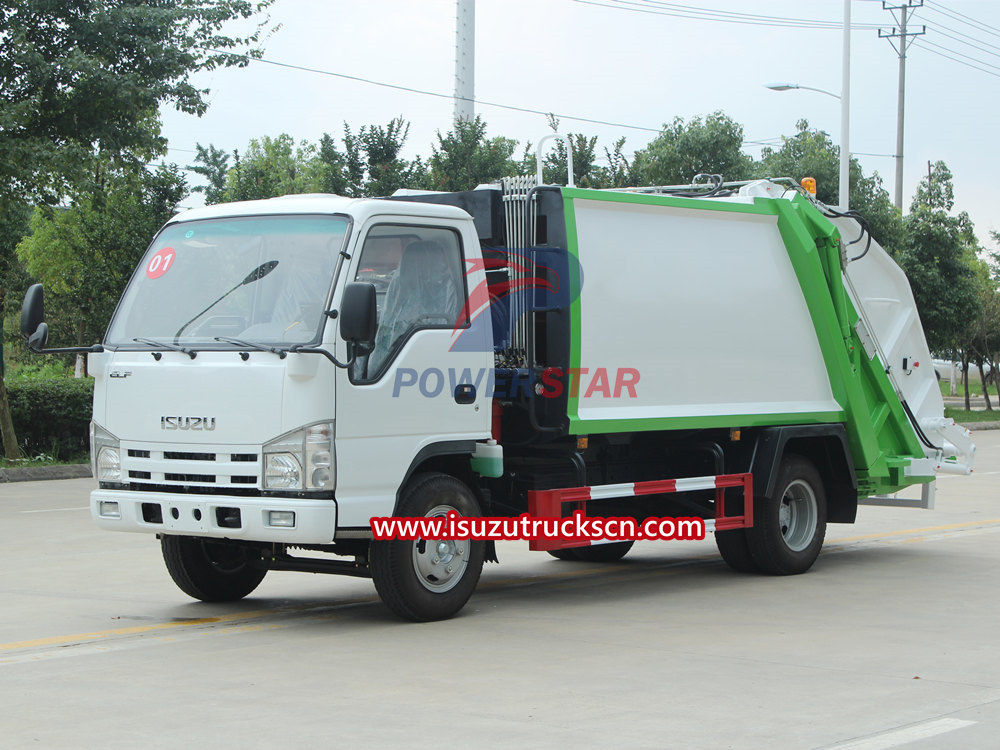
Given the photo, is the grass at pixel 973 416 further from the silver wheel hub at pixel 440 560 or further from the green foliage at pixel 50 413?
the silver wheel hub at pixel 440 560

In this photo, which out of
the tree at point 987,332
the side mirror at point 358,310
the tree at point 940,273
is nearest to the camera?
A: the side mirror at point 358,310

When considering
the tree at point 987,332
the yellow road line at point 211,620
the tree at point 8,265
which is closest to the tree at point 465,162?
the tree at point 8,265

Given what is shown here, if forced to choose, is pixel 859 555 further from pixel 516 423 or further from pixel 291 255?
pixel 291 255

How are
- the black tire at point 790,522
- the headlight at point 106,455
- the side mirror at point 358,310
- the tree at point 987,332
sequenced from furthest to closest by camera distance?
the tree at point 987,332, the black tire at point 790,522, the headlight at point 106,455, the side mirror at point 358,310

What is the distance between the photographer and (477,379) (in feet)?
27.8

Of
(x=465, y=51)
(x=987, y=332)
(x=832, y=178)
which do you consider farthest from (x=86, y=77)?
(x=987, y=332)

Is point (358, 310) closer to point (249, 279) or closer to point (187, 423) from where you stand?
point (249, 279)

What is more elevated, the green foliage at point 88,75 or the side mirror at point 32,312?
the green foliage at point 88,75

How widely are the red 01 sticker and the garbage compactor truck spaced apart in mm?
16

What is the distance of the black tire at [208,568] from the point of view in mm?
8836

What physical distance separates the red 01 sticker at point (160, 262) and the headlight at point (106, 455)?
102cm

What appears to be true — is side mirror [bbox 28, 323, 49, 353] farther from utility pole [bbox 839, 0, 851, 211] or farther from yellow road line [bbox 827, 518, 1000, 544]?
utility pole [bbox 839, 0, 851, 211]

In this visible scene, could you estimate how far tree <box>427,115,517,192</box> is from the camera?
26.5 metres

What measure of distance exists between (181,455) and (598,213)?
3.34m
